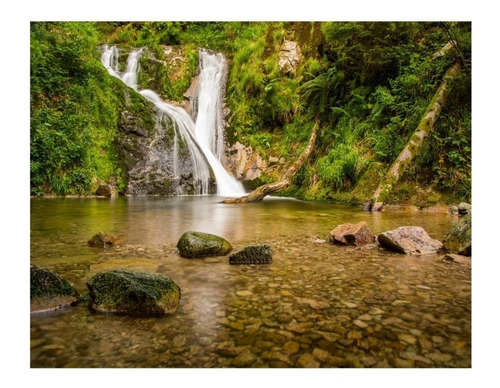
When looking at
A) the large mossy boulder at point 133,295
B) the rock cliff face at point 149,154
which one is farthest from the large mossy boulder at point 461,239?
the rock cliff face at point 149,154

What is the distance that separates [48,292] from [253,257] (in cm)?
157

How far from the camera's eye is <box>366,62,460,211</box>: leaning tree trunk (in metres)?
7.04

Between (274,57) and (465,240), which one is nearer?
(465,240)

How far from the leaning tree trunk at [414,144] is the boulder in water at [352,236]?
138 inches

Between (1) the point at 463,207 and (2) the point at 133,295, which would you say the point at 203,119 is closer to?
(1) the point at 463,207

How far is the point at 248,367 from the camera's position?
4.57 ft

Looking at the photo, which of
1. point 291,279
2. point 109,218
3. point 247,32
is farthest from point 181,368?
point 247,32

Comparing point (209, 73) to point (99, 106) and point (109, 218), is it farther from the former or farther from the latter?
point (109, 218)

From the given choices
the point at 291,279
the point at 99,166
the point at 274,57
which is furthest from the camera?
the point at 274,57

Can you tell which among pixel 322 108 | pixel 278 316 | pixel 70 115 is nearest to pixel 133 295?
pixel 278 316

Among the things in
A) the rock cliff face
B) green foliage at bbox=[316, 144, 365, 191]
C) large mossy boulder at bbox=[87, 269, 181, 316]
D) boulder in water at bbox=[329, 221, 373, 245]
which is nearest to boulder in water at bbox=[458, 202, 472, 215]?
green foliage at bbox=[316, 144, 365, 191]

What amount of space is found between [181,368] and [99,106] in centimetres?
1250

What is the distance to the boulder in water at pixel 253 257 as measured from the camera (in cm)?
284

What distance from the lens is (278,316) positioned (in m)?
1.80
